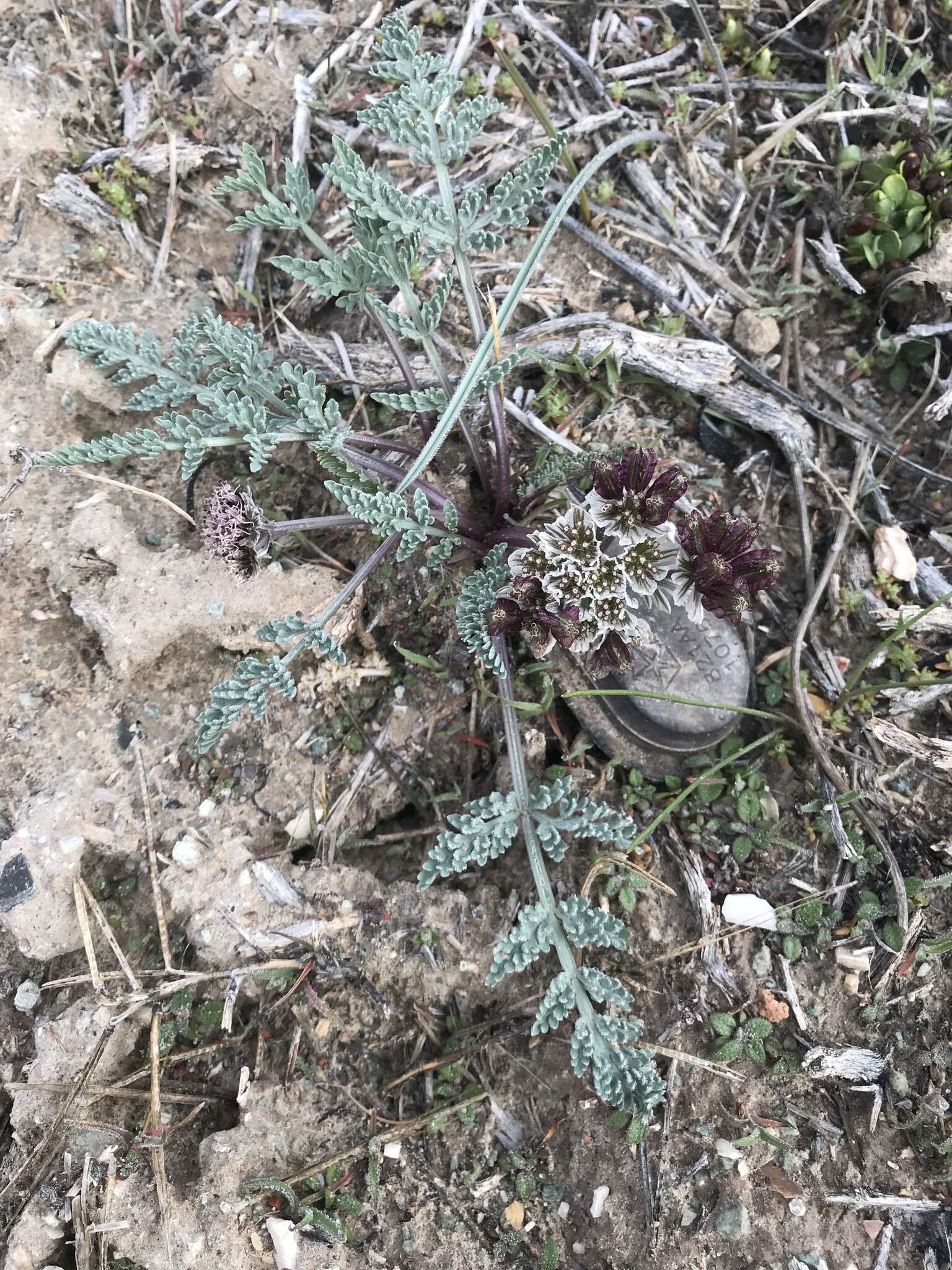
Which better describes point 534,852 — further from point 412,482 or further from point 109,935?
point 109,935

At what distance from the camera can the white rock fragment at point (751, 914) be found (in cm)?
271

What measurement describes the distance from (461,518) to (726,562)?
0.96 metres

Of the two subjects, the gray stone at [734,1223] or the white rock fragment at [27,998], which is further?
the white rock fragment at [27,998]

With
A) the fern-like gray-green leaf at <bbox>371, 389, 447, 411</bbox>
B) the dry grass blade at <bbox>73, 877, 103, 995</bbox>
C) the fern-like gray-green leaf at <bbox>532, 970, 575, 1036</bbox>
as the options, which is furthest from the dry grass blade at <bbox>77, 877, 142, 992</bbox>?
the fern-like gray-green leaf at <bbox>371, 389, 447, 411</bbox>

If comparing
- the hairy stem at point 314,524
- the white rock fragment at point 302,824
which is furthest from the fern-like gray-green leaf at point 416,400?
the white rock fragment at point 302,824

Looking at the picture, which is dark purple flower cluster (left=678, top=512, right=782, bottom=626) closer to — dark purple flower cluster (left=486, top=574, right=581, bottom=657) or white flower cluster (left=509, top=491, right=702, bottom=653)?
white flower cluster (left=509, top=491, right=702, bottom=653)

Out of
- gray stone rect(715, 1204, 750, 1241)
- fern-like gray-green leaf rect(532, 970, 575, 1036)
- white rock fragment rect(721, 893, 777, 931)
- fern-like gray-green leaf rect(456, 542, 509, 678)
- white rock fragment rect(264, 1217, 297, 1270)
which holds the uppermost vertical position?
fern-like gray-green leaf rect(456, 542, 509, 678)

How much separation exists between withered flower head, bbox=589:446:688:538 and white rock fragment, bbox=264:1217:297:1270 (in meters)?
2.28

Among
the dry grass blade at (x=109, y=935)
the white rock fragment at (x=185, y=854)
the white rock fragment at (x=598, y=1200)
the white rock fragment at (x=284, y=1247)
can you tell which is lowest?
the white rock fragment at (x=598, y=1200)

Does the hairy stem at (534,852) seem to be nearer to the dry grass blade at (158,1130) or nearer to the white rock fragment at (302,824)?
the white rock fragment at (302,824)

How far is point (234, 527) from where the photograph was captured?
2533mm

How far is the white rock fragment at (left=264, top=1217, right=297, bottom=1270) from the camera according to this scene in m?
2.41

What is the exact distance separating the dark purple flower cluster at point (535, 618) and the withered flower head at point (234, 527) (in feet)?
2.60

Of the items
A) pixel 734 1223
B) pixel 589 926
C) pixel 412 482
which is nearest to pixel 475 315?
pixel 412 482
